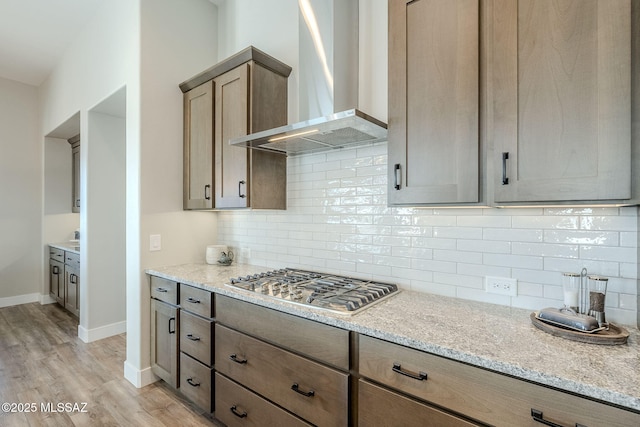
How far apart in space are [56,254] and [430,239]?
17.6ft

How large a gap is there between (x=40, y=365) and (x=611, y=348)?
4176mm

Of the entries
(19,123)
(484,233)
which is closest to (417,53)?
(484,233)

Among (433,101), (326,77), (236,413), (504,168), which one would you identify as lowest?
(236,413)

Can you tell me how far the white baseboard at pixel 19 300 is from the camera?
4836 mm

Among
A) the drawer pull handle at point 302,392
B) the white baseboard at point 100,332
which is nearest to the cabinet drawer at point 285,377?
the drawer pull handle at point 302,392

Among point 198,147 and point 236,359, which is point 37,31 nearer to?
point 198,147

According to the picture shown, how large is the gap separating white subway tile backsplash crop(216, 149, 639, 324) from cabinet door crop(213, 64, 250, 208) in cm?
39

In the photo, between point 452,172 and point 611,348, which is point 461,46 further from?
point 611,348

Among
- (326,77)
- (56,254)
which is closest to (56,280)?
(56,254)

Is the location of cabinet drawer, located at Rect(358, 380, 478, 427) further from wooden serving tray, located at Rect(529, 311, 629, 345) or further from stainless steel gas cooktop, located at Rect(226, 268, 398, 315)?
wooden serving tray, located at Rect(529, 311, 629, 345)

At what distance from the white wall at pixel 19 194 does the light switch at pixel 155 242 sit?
13.1 ft

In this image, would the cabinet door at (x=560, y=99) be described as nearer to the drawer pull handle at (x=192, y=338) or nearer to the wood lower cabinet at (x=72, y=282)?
the drawer pull handle at (x=192, y=338)

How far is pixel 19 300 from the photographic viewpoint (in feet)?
16.3

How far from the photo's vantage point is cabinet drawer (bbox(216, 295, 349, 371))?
1413 millimetres
